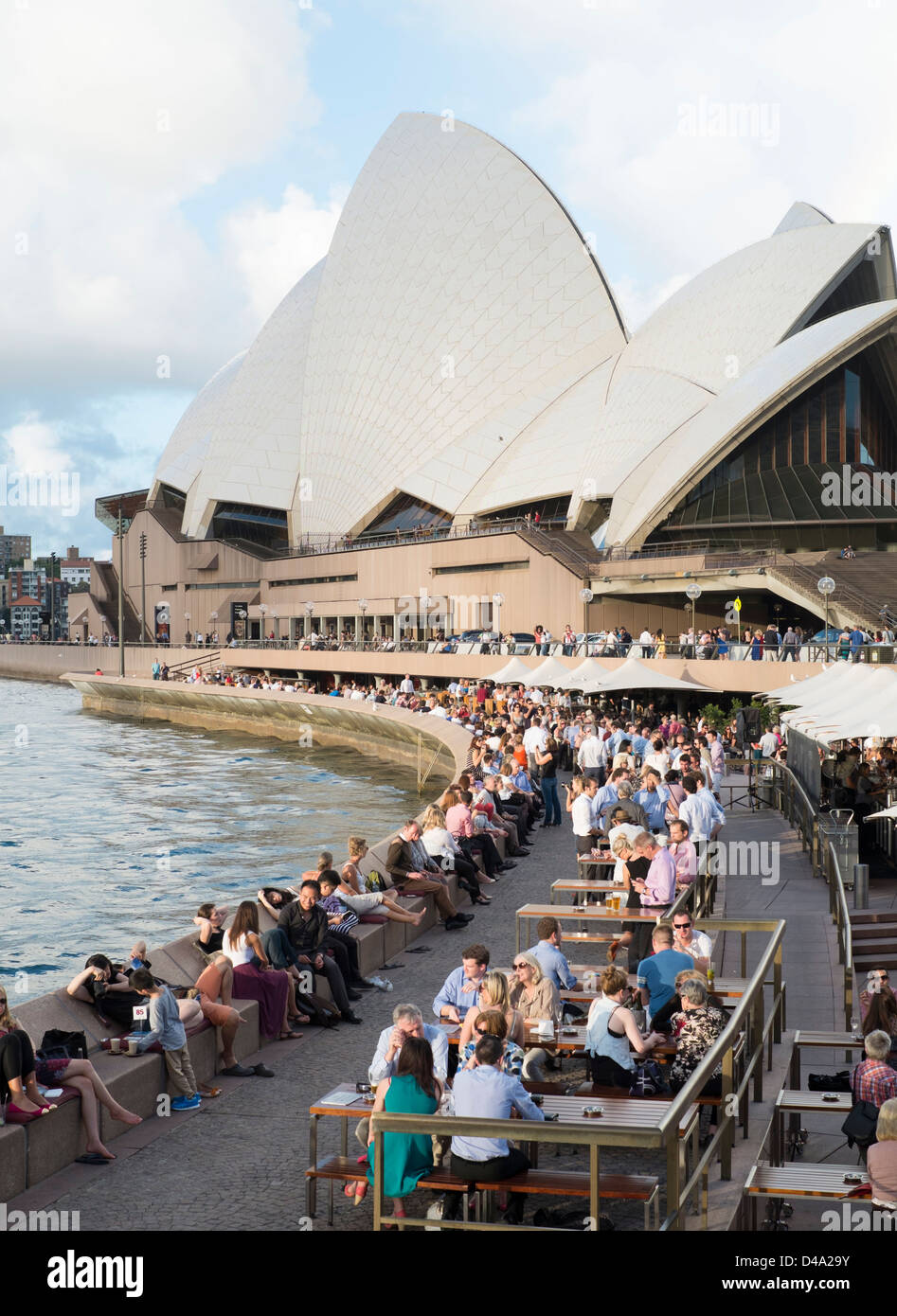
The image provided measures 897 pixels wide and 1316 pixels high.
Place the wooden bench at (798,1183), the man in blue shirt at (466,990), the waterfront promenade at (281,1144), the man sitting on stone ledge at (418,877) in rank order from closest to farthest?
1. the wooden bench at (798,1183)
2. the waterfront promenade at (281,1144)
3. the man in blue shirt at (466,990)
4. the man sitting on stone ledge at (418,877)

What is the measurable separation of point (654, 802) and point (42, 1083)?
7683 millimetres

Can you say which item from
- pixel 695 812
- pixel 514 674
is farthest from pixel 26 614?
pixel 695 812

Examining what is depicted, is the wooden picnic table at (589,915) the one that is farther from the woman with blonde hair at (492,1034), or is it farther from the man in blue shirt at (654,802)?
the man in blue shirt at (654,802)

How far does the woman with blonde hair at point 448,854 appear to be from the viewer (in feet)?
36.1

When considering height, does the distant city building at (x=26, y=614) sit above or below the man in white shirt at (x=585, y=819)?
above

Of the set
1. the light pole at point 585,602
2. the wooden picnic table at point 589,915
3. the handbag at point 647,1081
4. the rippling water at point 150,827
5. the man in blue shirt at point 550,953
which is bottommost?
the rippling water at point 150,827

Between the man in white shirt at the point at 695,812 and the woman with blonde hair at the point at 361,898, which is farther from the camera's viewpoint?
the man in white shirt at the point at 695,812

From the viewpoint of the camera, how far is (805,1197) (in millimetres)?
4656

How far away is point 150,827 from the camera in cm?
2089

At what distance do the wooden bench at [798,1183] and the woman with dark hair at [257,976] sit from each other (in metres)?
3.36

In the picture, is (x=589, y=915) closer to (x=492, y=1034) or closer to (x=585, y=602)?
(x=492, y=1034)

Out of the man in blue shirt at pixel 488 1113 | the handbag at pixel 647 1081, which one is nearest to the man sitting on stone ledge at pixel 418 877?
the handbag at pixel 647 1081

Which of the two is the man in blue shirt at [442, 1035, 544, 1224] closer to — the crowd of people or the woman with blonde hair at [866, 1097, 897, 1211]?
the crowd of people

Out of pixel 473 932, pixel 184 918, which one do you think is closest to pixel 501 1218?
pixel 473 932
